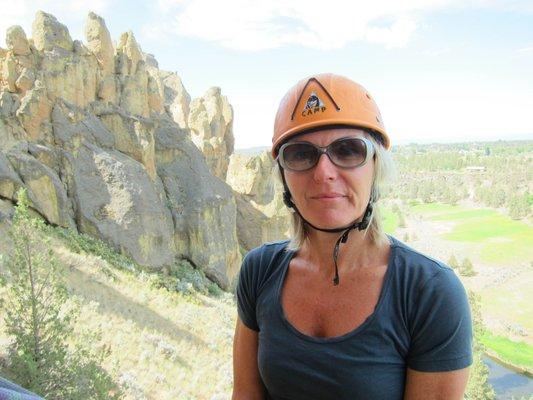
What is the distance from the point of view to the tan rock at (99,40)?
26.7 metres

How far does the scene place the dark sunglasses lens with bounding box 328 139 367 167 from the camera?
243cm

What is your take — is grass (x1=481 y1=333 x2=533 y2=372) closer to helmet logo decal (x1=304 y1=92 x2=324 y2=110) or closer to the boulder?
the boulder

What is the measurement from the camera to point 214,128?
137 feet

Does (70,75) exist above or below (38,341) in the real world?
above

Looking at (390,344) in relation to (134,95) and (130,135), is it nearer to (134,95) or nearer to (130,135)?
(130,135)

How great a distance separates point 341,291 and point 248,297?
647 millimetres

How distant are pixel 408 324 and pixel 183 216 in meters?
26.1

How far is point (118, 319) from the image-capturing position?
1407 cm

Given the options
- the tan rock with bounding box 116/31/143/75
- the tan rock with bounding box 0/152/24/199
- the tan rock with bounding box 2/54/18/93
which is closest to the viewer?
the tan rock with bounding box 0/152/24/199

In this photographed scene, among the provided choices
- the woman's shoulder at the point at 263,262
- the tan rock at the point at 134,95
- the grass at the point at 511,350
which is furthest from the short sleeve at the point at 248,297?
the grass at the point at 511,350

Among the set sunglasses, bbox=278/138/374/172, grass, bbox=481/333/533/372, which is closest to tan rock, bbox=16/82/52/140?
sunglasses, bbox=278/138/374/172

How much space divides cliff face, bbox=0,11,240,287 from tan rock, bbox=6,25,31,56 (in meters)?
0.05

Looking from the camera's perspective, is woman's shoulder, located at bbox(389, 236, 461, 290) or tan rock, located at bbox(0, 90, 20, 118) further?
tan rock, located at bbox(0, 90, 20, 118)

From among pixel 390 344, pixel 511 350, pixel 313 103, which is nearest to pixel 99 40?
pixel 313 103
